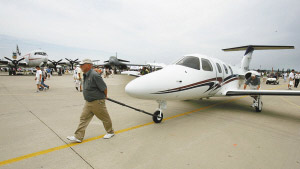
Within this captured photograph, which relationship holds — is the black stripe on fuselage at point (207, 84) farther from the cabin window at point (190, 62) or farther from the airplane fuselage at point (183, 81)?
the cabin window at point (190, 62)

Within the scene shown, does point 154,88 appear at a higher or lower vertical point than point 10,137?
higher

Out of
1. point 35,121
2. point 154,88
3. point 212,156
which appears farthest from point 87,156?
point 35,121

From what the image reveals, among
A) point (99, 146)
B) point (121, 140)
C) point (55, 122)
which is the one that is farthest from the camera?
point (55, 122)

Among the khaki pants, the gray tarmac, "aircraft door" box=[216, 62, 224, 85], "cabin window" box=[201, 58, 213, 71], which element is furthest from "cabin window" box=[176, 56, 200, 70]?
the khaki pants

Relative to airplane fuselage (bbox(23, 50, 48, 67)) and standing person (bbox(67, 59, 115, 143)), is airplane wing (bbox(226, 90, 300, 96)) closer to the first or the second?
standing person (bbox(67, 59, 115, 143))

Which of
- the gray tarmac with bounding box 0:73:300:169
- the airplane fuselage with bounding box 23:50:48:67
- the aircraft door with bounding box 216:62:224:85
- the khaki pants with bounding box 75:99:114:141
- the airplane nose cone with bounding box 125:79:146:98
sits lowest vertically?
the gray tarmac with bounding box 0:73:300:169

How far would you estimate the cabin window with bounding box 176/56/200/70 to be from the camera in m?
5.03

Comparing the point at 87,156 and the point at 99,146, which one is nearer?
the point at 87,156

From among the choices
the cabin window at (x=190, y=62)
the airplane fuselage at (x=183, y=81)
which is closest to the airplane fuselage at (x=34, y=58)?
the cabin window at (x=190, y=62)

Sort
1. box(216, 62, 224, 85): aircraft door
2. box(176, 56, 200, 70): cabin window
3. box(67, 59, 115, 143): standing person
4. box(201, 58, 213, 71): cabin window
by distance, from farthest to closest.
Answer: box(216, 62, 224, 85): aircraft door, box(201, 58, 213, 71): cabin window, box(176, 56, 200, 70): cabin window, box(67, 59, 115, 143): standing person

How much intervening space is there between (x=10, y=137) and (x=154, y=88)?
11.7 ft

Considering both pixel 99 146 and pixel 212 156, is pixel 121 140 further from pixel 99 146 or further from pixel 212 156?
pixel 212 156

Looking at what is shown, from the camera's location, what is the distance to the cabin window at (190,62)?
5.03m

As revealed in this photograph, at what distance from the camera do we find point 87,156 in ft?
9.27
